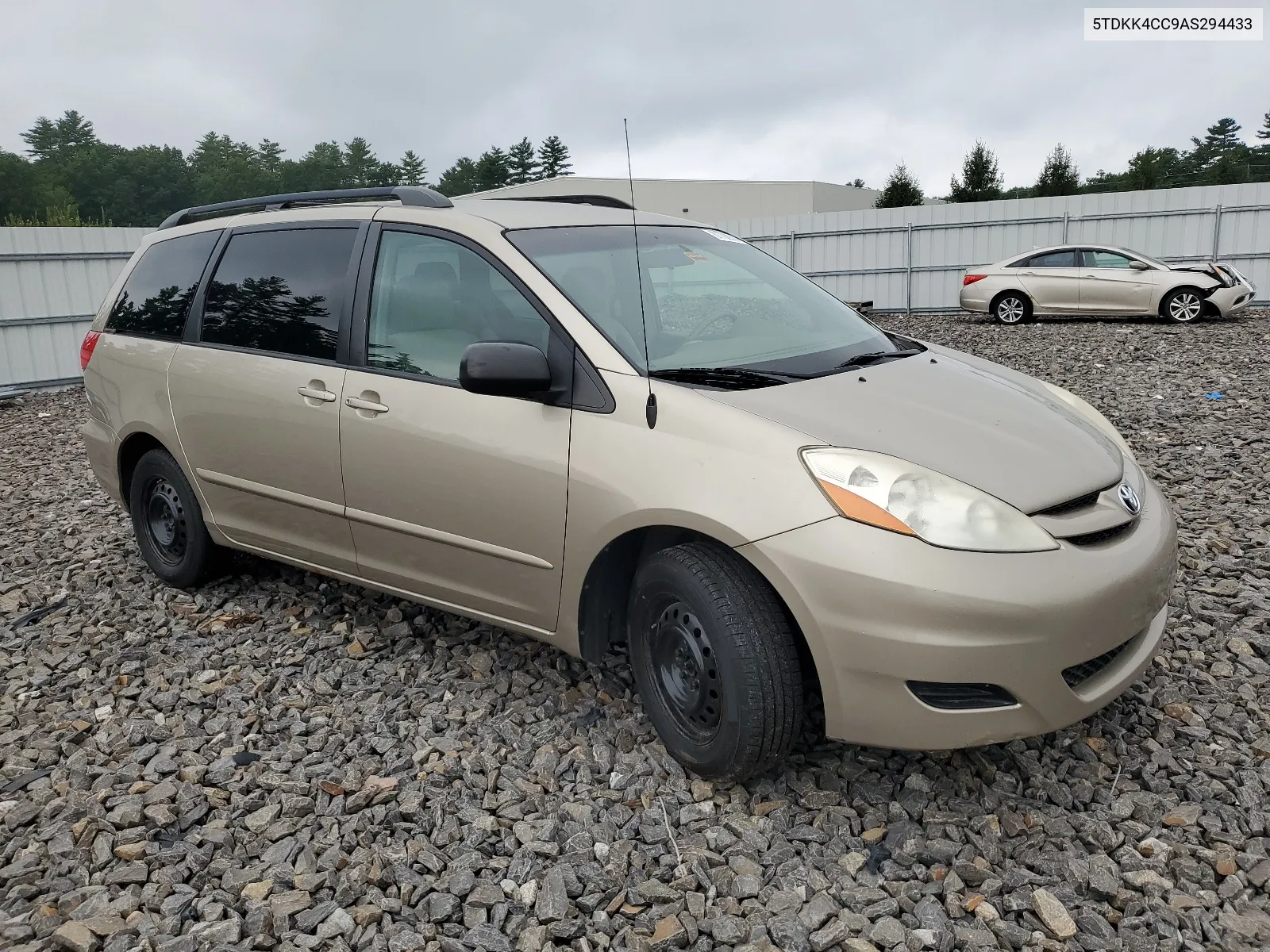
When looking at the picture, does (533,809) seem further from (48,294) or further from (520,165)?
(520,165)

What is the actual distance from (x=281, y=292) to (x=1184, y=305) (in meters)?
15.2

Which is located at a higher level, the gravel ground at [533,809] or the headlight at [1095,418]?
the headlight at [1095,418]

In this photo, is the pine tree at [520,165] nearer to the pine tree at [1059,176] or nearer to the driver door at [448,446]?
the pine tree at [1059,176]

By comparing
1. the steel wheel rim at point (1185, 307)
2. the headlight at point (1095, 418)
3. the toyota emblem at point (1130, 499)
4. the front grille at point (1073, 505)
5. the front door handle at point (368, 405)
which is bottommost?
the steel wheel rim at point (1185, 307)

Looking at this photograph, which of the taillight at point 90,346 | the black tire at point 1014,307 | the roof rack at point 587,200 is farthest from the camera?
the black tire at point 1014,307

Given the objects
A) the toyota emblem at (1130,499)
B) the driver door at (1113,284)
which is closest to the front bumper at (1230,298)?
the driver door at (1113,284)

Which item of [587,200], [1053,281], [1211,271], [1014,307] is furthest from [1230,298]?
[587,200]

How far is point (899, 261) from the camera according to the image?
20312 mm

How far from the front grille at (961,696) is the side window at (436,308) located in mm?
1558

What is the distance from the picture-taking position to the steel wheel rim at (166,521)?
474 centimetres

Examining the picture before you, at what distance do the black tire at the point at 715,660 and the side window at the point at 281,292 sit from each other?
173 centimetres

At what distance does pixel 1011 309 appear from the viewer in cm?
1666

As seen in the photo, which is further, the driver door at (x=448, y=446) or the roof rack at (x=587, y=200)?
the roof rack at (x=587, y=200)

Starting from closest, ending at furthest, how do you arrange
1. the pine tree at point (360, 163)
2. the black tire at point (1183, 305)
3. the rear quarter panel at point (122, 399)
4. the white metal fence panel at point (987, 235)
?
1. the rear quarter panel at point (122, 399)
2. the black tire at point (1183, 305)
3. the white metal fence panel at point (987, 235)
4. the pine tree at point (360, 163)
